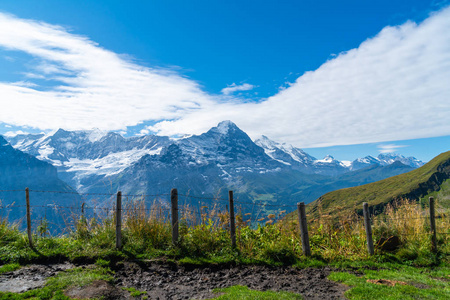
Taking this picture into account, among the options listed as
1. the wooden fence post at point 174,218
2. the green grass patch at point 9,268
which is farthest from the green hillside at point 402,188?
the green grass patch at point 9,268

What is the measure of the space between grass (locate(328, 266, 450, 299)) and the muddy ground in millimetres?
477

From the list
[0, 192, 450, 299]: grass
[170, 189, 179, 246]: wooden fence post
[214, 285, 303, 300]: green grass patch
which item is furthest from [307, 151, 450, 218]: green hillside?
[214, 285, 303, 300]: green grass patch

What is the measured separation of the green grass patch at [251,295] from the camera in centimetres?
741

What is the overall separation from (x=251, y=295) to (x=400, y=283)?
4844 mm

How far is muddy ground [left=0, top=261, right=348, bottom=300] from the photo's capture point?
7938mm

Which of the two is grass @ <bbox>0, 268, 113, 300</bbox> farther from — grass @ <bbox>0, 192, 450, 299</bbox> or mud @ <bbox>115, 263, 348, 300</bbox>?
mud @ <bbox>115, 263, 348, 300</bbox>

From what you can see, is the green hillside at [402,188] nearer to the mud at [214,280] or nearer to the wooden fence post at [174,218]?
the wooden fence post at [174,218]

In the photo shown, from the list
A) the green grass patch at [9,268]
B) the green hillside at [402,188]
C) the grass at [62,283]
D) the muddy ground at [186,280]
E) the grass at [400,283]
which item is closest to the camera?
the grass at [62,283]

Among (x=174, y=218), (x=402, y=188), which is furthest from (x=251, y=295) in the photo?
(x=402, y=188)

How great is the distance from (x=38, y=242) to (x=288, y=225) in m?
11.0

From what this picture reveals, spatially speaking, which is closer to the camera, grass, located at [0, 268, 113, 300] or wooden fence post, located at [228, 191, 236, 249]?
grass, located at [0, 268, 113, 300]

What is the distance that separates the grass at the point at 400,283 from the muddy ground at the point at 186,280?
0.48m

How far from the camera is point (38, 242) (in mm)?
11727

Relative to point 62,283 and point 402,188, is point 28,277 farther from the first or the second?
point 402,188
